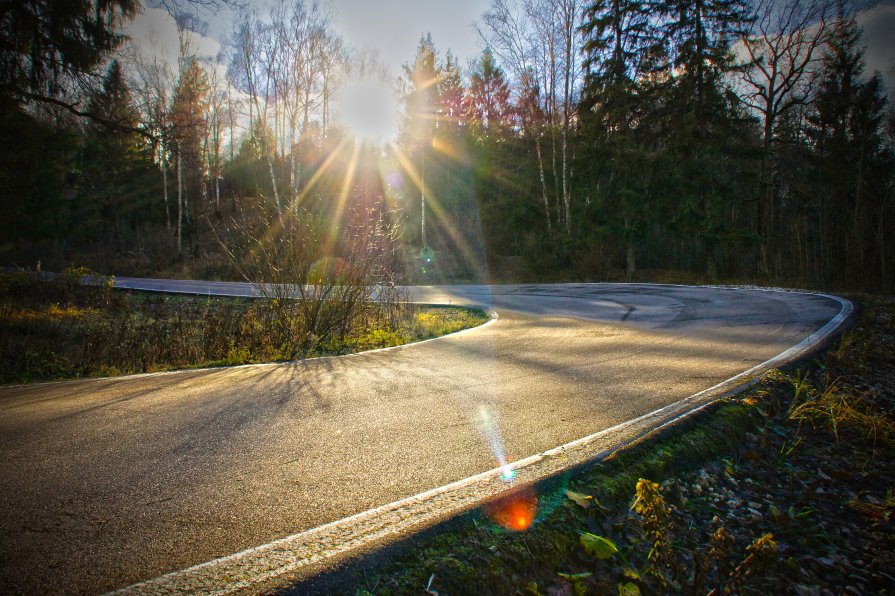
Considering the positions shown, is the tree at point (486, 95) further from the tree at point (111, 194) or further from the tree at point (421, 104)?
the tree at point (111, 194)

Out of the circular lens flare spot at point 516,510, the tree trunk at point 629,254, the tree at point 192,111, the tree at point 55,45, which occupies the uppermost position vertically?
the tree at point 192,111

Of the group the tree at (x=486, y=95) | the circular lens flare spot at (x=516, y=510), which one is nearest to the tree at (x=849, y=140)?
the tree at (x=486, y=95)

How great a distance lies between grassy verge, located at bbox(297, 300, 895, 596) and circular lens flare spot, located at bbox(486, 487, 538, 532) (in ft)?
0.06

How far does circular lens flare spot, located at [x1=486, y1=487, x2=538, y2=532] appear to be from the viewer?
6.45 ft

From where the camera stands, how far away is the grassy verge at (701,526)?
1.74 m

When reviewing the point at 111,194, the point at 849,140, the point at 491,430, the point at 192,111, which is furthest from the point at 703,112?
the point at 111,194

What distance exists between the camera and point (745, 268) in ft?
73.6

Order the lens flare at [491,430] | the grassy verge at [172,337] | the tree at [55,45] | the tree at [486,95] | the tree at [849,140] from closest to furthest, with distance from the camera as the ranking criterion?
the lens flare at [491,430]
the grassy verge at [172,337]
the tree at [55,45]
the tree at [849,140]
the tree at [486,95]

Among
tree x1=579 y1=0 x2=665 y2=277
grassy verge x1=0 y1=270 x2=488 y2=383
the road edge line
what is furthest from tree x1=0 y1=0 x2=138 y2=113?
tree x1=579 y1=0 x2=665 y2=277

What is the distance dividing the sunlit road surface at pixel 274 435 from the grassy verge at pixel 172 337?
114 centimetres

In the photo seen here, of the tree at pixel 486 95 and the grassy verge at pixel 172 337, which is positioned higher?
the tree at pixel 486 95

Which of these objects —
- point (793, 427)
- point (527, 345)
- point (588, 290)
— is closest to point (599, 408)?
point (793, 427)

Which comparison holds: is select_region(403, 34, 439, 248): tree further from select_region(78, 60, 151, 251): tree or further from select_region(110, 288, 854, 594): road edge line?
select_region(110, 288, 854, 594): road edge line

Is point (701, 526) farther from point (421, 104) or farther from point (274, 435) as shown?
point (421, 104)
